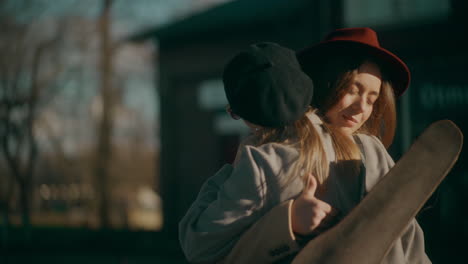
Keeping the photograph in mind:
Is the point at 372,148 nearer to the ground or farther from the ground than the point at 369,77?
nearer to the ground

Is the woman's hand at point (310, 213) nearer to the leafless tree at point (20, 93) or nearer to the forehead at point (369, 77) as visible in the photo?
the forehead at point (369, 77)

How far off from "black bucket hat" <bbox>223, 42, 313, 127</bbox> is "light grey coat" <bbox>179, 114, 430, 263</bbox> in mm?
92

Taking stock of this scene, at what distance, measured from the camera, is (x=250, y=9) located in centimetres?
1477

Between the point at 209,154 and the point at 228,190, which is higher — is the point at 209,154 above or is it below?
below

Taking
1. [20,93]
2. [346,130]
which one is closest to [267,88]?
[346,130]

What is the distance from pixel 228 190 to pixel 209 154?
13690 mm

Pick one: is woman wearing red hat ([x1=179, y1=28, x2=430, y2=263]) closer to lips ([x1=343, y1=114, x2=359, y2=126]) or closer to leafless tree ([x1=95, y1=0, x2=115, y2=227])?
lips ([x1=343, y1=114, x2=359, y2=126])

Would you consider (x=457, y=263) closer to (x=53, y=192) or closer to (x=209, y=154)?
(x=209, y=154)

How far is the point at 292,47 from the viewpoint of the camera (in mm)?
13305

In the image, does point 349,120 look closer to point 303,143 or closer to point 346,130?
point 346,130

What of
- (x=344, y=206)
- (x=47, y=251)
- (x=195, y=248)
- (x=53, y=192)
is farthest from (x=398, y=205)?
(x=53, y=192)

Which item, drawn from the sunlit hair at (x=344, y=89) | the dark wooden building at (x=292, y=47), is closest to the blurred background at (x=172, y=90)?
the dark wooden building at (x=292, y=47)

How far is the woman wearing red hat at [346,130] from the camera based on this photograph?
59.5 inches

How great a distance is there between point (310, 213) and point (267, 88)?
347mm
